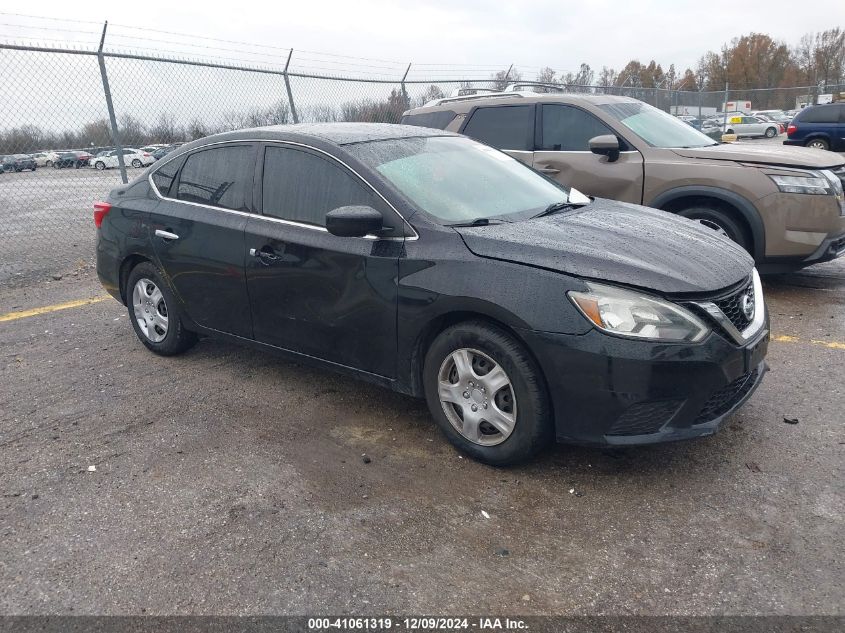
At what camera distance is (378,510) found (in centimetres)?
311

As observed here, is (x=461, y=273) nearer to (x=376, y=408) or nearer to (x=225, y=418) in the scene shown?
(x=376, y=408)

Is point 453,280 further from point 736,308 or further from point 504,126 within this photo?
point 504,126

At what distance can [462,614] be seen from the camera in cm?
246

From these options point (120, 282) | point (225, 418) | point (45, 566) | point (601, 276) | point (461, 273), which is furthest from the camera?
point (120, 282)

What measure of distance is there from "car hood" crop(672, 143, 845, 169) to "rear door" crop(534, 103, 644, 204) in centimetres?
46

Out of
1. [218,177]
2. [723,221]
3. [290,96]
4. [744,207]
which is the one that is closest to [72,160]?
[290,96]

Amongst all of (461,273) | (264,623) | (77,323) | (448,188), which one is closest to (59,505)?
(264,623)

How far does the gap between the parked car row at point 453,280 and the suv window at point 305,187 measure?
0.01 metres

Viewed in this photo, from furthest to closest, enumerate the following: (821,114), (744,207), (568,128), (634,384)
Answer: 1. (821,114)
2. (568,128)
3. (744,207)
4. (634,384)

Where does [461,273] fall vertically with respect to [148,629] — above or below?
above

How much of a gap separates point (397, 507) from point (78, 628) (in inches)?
51.0

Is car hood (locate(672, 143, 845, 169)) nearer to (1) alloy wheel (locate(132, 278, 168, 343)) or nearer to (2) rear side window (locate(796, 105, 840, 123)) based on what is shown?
(1) alloy wheel (locate(132, 278, 168, 343))

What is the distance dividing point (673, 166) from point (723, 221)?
0.67 m

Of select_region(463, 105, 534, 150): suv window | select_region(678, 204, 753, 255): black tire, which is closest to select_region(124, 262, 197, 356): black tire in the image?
select_region(463, 105, 534, 150): suv window
